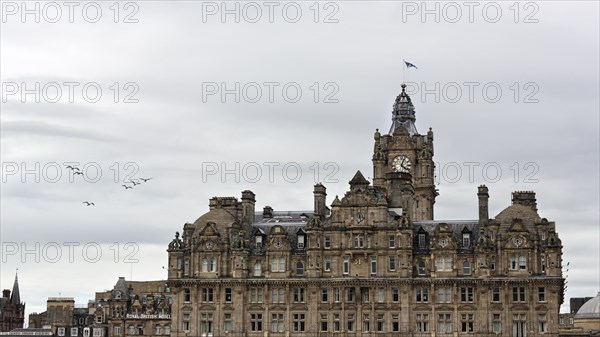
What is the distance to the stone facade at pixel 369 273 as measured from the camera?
11575cm

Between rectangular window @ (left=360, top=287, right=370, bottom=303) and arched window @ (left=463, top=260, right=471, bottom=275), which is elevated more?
arched window @ (left=463, top=260, right=471, bottom=275)

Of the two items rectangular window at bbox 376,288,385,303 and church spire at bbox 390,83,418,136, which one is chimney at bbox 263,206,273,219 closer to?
rectangular window at bbox 376,288,385,303

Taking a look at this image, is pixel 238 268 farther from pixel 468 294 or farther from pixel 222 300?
pixel 468 294

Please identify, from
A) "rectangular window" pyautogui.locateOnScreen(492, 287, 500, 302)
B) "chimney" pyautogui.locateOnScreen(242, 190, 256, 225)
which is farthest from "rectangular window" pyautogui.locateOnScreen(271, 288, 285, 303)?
"rectangular window" pyautogui.locateOnScreen(492, 287, 500, 302)

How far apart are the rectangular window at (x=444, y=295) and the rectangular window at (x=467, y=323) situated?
2.28 meters

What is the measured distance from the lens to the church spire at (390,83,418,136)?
15375 cm

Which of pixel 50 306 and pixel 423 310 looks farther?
pixel 50 306

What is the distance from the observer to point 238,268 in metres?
122

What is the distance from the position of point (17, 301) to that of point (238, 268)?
291 ft

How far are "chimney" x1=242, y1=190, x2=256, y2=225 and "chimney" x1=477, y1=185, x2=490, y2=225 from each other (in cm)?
2610

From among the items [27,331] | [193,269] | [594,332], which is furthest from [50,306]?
[594,332]

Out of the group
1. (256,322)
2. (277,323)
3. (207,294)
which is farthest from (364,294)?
(207,294)

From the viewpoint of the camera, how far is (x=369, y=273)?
11869 cm

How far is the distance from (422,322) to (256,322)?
18081mm
